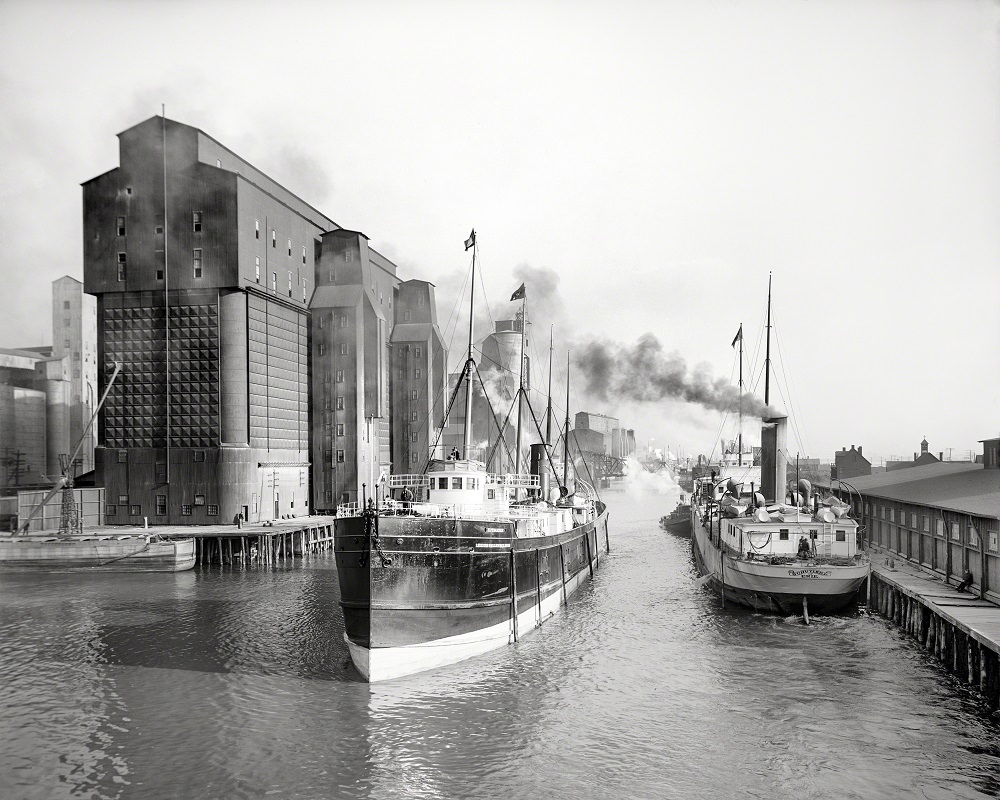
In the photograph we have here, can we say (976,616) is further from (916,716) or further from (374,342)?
(374,342)

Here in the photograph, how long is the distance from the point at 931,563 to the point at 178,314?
182 feet

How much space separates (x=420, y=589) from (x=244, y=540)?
32835 millimetres

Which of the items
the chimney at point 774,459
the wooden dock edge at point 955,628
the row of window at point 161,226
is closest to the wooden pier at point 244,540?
the row of window at point 161,226

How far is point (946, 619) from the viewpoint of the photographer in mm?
26969

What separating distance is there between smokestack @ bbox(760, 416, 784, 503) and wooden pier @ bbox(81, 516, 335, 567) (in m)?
30.8

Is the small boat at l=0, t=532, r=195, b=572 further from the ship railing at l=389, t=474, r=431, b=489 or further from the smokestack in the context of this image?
the smokestack

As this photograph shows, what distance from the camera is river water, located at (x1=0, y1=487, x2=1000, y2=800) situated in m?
19.3

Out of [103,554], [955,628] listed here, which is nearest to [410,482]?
[955,628]

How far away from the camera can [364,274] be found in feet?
244

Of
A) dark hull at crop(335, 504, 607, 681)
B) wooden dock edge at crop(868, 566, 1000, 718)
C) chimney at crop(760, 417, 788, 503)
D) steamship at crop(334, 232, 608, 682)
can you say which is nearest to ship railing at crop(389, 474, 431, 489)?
steamship at crop(334, 232, 608, 682)

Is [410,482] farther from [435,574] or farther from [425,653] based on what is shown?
[425,653]

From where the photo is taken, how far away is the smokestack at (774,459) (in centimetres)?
4728

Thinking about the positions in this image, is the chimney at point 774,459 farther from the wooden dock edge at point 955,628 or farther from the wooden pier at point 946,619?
the wooden dock edge at point 955,628

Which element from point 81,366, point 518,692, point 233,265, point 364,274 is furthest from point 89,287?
point 518,692
